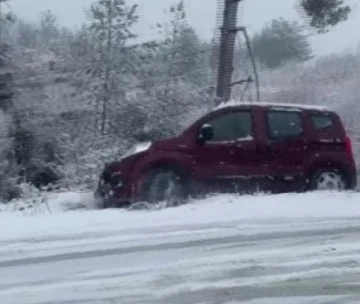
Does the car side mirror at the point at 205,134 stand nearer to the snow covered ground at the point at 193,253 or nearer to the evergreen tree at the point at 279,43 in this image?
the snow covered ground at the point at 193,253

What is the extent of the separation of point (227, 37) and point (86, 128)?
391 cm

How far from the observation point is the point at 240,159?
15609mm

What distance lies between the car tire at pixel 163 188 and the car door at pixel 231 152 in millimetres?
444

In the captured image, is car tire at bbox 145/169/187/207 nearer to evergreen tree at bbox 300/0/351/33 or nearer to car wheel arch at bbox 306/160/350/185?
car wheel arch at bbox 306/160/350/185

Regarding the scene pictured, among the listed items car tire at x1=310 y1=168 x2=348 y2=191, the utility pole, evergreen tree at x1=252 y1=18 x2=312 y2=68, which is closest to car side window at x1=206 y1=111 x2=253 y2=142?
car tire at x1=310 y1=168 x2=348 y2=191

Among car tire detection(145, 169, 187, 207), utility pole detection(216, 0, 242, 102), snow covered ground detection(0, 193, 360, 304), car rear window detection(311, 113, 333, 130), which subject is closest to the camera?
snow covered ground detection(0, 193, 360, 304)

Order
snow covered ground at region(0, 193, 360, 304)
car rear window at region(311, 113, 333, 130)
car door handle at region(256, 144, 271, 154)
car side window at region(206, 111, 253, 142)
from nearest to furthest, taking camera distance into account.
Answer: snow covered ground at region(0, 193, 360, 304) < car side window at region(206, 111, 253, 142) < car door handle at region(256, 144, 271, 154) < car rear window at region(311, 113, 333, 130)

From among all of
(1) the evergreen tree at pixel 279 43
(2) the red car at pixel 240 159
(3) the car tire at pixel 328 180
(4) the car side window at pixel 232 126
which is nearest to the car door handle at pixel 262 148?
(2) the red car at pixel 240 159

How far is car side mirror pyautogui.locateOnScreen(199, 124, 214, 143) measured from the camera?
15430 millimetres

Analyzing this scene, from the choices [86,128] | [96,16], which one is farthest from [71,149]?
[96,16]

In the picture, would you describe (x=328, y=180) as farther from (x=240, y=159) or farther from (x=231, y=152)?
(x=231, y=152)

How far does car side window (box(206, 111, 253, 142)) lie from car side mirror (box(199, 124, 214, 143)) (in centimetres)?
8

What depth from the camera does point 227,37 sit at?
2531 cm

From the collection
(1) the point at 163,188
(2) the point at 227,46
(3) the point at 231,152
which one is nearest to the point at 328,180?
(3) the point at 231,152
